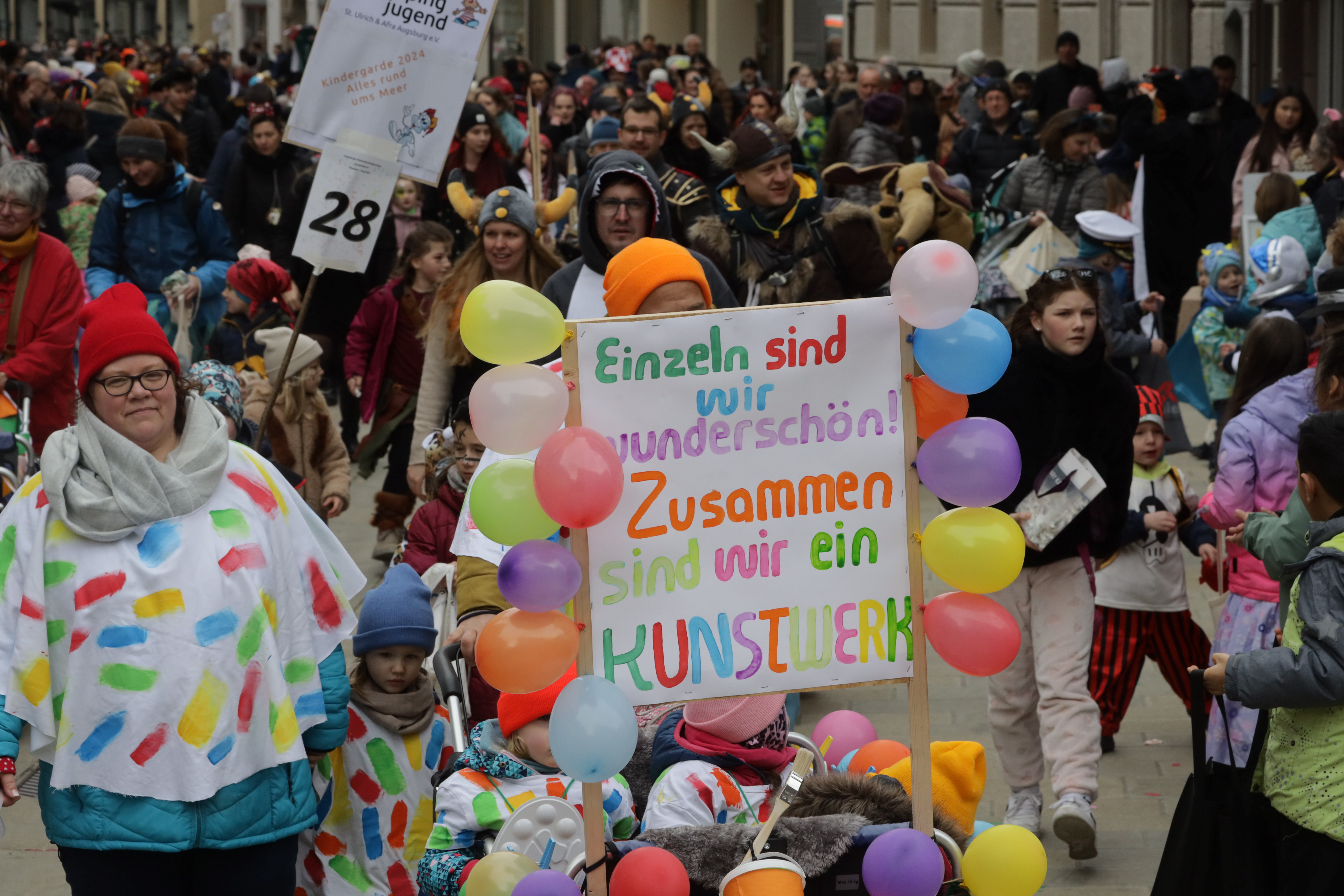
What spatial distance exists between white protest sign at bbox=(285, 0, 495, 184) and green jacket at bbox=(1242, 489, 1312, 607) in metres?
2.96

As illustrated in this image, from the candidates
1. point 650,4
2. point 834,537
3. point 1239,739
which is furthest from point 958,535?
point 650,4

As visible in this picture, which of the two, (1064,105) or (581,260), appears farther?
(1064,105)

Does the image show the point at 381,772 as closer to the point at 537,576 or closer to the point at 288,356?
the point at 537,576

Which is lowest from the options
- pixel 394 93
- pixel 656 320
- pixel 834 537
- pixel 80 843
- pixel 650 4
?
pixel 80 843

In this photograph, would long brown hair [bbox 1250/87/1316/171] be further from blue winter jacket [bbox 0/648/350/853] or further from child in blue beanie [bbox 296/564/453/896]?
blue winter jacket [bbox 0/648/350/853]

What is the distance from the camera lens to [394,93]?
5930 mm

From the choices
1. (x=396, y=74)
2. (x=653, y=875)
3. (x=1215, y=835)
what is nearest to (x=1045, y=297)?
(x=1215, y=835)

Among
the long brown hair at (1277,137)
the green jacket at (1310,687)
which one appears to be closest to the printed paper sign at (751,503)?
the green jacket at (1310,687)

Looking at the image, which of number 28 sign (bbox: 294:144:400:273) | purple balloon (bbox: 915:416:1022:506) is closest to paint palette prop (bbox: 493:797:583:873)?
purple balloon (bbox: 915:416:1022:506)

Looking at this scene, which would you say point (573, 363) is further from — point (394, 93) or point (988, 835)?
point (394, 93)

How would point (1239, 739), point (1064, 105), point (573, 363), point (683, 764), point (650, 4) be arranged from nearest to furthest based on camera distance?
1. point (573, 363)
2. point (683, 764)
3. point (1239, 739)
4. point (1064, 105)
5. point (650, 4)

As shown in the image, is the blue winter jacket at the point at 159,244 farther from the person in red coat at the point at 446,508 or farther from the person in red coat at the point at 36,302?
the person in red coat at the point at 446,508

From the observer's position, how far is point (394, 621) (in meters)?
4.57

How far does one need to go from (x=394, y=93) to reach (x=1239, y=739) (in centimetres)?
355
